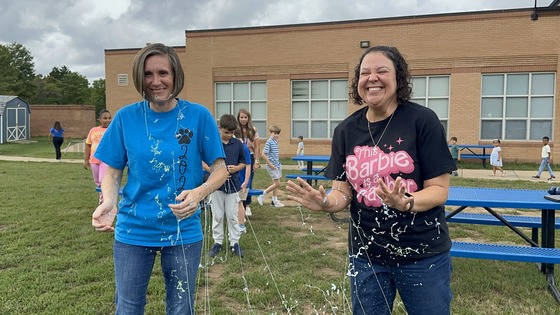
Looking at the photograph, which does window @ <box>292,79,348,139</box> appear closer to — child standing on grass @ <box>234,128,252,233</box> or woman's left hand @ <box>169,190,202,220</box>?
child standing on grass @ <box>234,128,252,233</box>

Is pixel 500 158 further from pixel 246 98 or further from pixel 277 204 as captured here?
pixel 246 98

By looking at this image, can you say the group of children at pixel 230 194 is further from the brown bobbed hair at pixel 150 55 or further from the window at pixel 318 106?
the window at pixel 318 106

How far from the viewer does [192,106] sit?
7.51ft

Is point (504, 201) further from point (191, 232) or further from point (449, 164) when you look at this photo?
point (191, 232)

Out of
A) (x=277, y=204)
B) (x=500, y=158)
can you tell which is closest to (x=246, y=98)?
(x=500, y=158)

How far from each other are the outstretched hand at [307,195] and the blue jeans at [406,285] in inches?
13.9

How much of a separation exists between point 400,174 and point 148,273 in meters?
1.31

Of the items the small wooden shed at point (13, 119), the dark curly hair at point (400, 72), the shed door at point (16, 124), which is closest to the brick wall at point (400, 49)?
the small wooden shed at point (13, 119)

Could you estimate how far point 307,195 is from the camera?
6.50 feet

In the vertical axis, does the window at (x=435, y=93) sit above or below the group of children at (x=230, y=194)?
above

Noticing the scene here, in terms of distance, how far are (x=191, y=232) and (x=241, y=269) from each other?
Result: 2.53 metres

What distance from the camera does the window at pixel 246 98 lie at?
1992 cm

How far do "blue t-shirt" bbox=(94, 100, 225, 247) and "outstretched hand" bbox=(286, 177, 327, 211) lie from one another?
0.56m

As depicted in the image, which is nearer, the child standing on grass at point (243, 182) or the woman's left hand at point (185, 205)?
the woman's left hand at point (185, 205)
